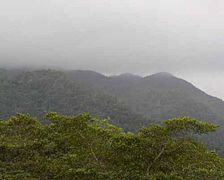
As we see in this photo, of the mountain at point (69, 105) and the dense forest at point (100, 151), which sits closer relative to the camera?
the dense forest at point (100, 151)

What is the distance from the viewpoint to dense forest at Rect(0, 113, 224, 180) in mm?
21031

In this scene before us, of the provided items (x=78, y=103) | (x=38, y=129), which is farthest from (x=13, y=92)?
(x=38, y=129)

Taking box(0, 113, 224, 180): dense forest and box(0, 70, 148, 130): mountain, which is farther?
box(0, 70, 148, 130): mountain

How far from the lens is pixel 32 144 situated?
24.6m

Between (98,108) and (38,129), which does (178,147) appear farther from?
(98,108)

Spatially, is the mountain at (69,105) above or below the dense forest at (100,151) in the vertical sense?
below

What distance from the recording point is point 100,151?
2383 cm

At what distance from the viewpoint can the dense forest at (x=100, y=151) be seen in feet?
69.0

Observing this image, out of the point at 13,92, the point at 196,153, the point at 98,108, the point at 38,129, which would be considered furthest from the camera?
the point at 13,92

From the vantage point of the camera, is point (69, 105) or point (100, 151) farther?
point (69, 105)

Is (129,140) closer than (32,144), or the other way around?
(129,140)

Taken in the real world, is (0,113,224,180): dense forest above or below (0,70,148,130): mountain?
above

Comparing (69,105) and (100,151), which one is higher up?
(100,151)

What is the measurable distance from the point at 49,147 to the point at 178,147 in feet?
25.9
